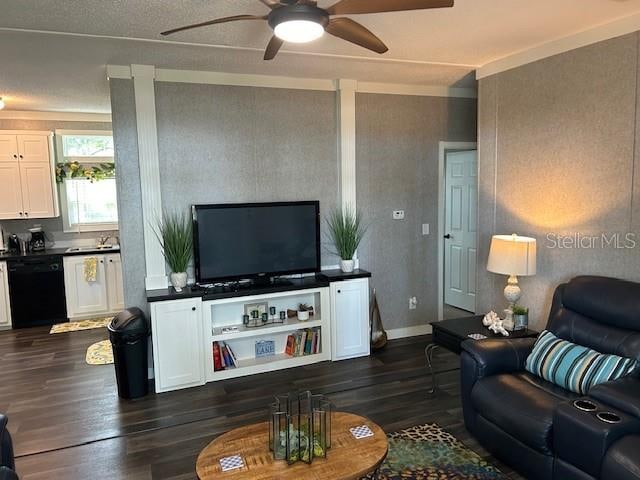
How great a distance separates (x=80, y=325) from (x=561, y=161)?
575 centimetres

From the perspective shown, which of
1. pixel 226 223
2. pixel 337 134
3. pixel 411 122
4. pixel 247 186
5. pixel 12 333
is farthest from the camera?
pixel 12 333

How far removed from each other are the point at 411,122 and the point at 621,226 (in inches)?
98.9

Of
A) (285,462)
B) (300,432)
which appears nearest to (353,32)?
(300,432)

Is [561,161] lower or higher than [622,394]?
higher

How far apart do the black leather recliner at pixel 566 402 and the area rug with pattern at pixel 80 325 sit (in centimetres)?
477

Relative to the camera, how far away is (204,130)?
4289 mm

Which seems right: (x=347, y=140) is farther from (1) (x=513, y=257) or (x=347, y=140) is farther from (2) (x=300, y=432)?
(2) (x=300, y=432)

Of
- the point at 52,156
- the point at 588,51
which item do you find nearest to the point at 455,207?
the point at 588,51

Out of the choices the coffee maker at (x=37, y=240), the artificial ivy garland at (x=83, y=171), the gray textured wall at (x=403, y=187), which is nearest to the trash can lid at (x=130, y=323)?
the gray textured wall at (x=403, y=187)

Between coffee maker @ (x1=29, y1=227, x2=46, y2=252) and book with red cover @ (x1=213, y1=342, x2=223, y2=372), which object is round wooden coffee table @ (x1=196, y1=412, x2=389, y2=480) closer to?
book with red cover @ (x1=213, y1=342, x2=223, y2=372)

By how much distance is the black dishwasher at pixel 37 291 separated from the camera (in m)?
5.84

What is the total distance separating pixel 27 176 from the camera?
6152mm

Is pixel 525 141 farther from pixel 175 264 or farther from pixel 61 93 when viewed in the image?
pixel 61 93

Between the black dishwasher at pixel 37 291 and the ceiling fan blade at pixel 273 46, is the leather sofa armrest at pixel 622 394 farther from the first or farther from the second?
the black dishwasher at pixel 37 291
